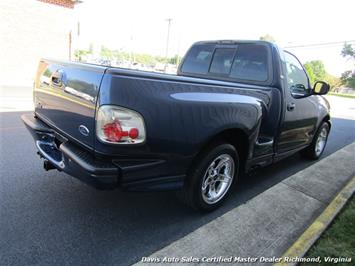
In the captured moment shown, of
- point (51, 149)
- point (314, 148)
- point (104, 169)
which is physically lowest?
point (314, 148)

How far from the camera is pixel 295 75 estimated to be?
4156 millimetres

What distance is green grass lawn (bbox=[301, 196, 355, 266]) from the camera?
245cm

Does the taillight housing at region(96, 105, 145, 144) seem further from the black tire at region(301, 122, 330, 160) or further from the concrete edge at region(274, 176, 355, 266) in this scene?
the black tire at region(301, 122, 330, 160)

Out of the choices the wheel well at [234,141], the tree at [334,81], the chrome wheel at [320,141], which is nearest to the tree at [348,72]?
the tree at [334,81]

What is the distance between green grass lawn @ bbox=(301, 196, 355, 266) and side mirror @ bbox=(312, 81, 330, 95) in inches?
72.7

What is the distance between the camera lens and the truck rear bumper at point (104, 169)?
212 cm

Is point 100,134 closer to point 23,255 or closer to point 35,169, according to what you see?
point 23,255

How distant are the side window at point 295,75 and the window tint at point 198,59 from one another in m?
1.13

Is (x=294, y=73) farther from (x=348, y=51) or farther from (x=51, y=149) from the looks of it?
(x=348, y=51)

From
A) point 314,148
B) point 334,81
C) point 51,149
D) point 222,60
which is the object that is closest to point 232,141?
point 222,60

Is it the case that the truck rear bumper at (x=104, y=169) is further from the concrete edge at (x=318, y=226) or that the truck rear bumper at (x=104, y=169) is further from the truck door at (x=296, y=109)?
the truck door at (x=296, y=109)

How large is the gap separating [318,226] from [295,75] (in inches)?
88.9

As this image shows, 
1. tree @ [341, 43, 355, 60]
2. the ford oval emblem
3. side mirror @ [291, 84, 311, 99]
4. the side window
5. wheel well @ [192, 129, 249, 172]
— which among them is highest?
tree @ [341, 43, 355, 60]

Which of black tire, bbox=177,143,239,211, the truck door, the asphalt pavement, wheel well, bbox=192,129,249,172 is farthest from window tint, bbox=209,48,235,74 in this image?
the asphalt pavement
